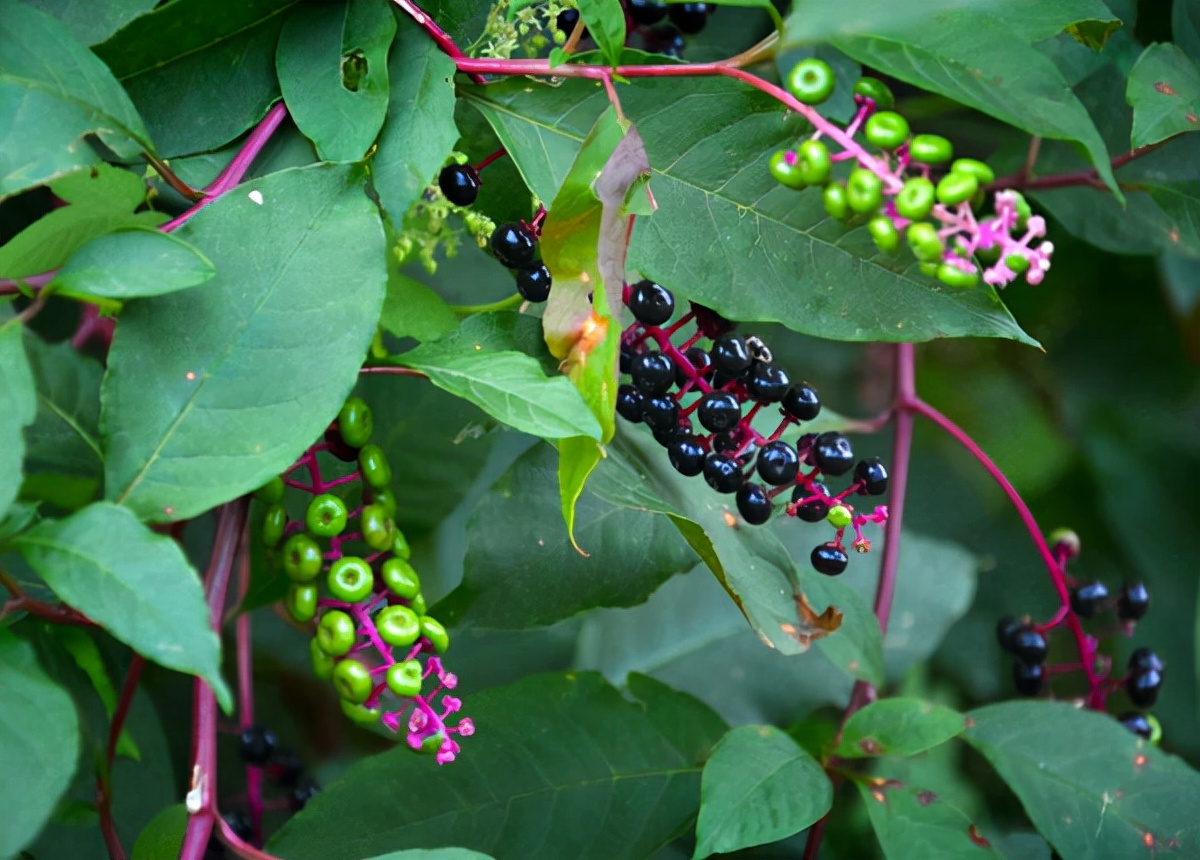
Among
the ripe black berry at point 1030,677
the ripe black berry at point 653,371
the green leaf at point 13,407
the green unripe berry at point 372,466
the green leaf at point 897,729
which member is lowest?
the ripe black berry at point 1030,677

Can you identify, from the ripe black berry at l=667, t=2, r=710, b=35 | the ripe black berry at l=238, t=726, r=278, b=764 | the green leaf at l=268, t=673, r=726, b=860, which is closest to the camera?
the green leaf at l=268, t=673, r=726, b=860

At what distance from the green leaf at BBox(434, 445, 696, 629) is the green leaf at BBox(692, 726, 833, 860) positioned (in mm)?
146

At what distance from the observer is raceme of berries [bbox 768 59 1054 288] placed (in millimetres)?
538

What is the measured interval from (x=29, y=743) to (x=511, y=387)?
283 mm

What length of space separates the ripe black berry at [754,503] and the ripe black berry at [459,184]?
10.1 inches

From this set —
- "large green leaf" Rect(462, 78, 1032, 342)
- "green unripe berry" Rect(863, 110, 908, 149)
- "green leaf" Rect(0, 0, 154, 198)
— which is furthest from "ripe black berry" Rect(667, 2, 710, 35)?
"green leaf" Rect(0, 0, 154, 198)

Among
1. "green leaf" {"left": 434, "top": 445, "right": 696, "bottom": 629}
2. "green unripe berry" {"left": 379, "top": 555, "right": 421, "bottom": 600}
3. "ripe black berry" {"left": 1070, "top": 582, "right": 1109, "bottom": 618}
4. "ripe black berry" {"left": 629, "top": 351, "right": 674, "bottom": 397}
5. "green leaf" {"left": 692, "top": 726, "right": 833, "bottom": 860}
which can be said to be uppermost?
"ripe black berry" {"left": 629, "top": 351, "right": 674, "bottom": 397}

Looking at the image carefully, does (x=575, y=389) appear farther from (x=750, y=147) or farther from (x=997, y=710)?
(x=997, y=710)

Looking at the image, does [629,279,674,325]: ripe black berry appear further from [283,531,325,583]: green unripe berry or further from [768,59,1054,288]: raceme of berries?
[283,531,325,583]: green unripe berry

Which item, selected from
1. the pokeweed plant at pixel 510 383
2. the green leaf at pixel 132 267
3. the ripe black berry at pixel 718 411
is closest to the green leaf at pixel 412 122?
the pokeweed plant at pixel 510 383

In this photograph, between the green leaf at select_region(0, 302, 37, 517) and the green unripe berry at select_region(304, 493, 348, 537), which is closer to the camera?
the green leaf at select_region(0, 302, 37, 517)

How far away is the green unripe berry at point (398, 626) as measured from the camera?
0.65 m

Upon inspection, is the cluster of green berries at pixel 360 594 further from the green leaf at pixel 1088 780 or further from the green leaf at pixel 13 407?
the green leaf at pixel 1088 780

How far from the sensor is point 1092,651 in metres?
1.04
